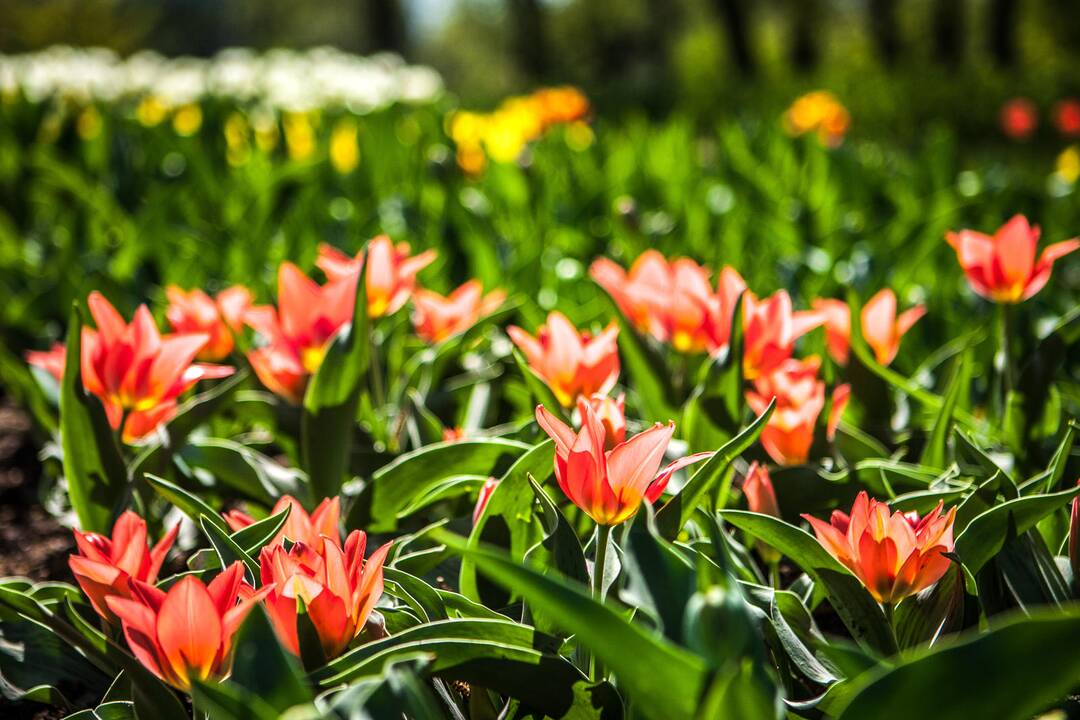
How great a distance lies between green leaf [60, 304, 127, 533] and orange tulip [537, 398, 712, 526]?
75 cm

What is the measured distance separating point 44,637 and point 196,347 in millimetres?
422

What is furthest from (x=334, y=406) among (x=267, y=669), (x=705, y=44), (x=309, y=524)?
(x=705, y=44)

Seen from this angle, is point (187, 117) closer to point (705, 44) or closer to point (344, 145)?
point (344, 145)

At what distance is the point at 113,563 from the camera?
3.49 ft

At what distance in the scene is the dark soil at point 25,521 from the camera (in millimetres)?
1951

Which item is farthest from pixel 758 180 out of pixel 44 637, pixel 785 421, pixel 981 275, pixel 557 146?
pixel 44 637

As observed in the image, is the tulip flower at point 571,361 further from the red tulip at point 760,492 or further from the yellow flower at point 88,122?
the yellow flower at point 88,122

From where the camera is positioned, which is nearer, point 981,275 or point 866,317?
point 981,275

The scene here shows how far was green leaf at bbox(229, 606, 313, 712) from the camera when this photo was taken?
0.79 metres

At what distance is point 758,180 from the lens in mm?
3654

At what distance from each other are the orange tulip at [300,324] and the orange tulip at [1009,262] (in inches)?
36.8

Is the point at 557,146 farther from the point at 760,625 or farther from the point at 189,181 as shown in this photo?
the point at 760,625

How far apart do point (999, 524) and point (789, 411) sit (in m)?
0.41

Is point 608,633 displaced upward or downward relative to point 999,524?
upward
